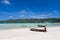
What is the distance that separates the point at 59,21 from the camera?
6412 centimetres
